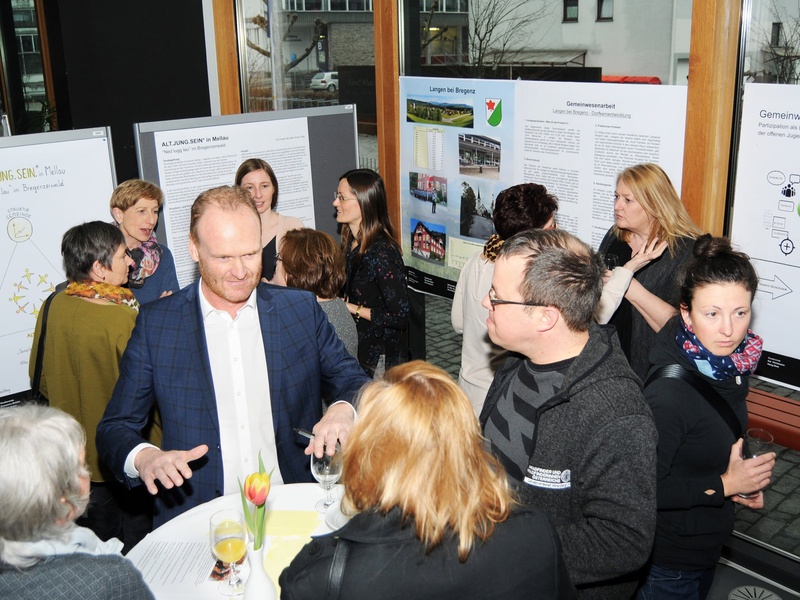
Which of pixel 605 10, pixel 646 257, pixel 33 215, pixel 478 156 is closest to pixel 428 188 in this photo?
pixel 478 156

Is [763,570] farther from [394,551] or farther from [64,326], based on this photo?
[64,326]

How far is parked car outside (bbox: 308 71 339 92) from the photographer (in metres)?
5.70

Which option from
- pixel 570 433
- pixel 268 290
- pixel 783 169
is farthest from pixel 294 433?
pixel 783 169

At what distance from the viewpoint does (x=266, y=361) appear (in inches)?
105

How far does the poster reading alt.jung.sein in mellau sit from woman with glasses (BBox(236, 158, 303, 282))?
33.5 inches

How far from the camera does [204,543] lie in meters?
2.32

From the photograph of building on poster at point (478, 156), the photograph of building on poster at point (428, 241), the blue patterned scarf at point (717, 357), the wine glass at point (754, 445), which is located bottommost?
the wine glass at point (754, 445)

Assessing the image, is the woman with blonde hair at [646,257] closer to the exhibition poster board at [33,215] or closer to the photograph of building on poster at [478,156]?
the photograph of building on poster at [478,156]

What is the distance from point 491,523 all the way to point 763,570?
2.88 metres

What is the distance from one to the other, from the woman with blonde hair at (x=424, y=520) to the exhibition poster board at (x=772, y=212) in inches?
88.6

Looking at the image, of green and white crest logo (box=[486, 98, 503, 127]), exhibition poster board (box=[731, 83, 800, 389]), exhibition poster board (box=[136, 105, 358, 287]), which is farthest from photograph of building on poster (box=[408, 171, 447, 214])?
exhibition poster board (box=[731, 83, 800, 389])

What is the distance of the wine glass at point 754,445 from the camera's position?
2346 mm

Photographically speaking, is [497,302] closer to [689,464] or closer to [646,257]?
[689,464]

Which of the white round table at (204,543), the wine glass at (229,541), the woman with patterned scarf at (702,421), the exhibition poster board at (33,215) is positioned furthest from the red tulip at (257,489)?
the exhibition poster board at (33,215)
